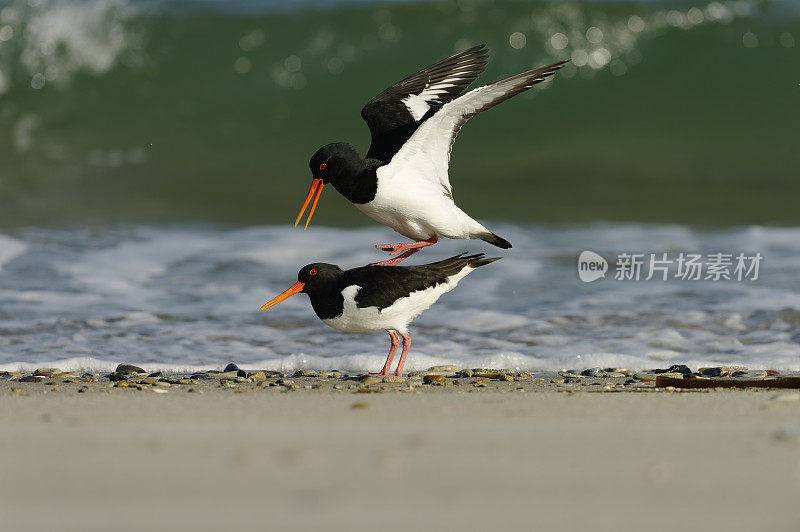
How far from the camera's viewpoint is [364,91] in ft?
39.2

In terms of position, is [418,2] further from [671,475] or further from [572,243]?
[671,475]

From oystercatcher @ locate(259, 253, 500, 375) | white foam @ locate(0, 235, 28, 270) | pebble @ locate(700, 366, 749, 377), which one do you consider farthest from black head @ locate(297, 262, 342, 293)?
white foam @ locate(0, 235, 28, 270)

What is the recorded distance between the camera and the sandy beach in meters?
2.04

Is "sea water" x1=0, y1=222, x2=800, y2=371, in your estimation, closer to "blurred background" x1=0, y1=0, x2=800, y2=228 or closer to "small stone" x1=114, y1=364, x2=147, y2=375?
"small stone" x1=114, y1=364, x2=147, y2=375

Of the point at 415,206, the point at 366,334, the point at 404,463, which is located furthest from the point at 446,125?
the point at 404,463

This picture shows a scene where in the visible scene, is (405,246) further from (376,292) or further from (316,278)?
(316,278)

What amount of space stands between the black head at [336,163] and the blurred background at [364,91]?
5.31 meters

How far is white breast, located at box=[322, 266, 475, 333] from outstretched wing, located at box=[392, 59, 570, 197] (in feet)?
1.93

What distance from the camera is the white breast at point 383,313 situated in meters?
4.77

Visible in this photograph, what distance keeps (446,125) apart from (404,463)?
2.66 meters

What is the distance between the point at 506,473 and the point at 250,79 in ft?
33.3

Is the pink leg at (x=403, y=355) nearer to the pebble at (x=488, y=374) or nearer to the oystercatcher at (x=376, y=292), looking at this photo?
the oystercatcher at (x=376, y=292)

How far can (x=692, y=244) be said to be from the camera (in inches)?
316

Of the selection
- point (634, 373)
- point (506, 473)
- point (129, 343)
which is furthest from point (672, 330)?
point (506, 473)
